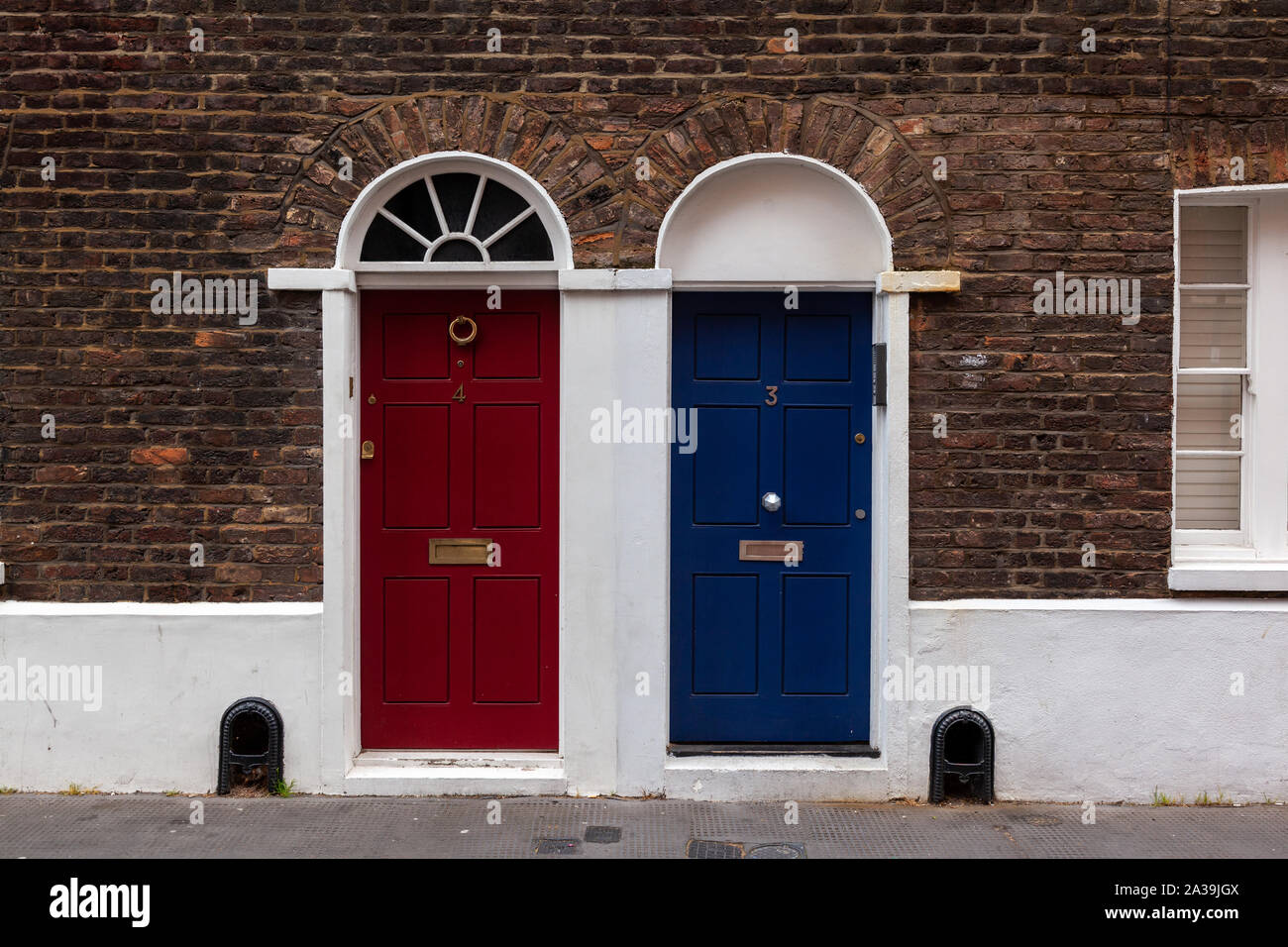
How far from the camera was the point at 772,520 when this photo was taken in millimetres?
6039

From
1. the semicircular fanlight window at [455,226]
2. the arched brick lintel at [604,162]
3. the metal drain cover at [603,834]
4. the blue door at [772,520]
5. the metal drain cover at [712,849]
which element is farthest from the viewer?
the blue door at [772,520]

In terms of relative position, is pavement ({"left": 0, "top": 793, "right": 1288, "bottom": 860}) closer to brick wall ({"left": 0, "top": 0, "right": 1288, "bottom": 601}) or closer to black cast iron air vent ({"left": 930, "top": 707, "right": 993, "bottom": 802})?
black cast iron air vent ({"left": 930, "top": 707, "right": 993, "bottom": 802})

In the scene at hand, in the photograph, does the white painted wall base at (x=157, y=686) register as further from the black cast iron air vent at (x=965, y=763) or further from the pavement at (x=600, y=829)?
the black cast iron air vent at (x=965, y=763)

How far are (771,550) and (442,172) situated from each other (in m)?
2.63

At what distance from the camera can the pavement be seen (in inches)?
206

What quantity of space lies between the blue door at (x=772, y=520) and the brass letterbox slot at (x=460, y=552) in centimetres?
102

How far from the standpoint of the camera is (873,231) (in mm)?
5902

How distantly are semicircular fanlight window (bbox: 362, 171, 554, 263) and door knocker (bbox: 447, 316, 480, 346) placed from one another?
31 cm

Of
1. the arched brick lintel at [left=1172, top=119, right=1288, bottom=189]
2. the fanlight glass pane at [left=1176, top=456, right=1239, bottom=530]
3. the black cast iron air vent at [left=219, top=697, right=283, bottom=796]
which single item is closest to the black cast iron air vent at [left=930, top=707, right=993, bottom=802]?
the fanlight glass pane at [left=1176, top=456, right=1239, bottom=530]

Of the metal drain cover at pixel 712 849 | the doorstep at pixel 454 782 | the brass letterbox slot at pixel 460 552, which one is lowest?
the metal drain cover at pixel 712 849

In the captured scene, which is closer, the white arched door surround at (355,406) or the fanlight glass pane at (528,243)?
the white arched door surround at (355,406)

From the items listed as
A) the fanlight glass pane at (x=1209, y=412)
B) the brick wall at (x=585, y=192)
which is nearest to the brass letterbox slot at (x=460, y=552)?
the brick wall at (x=585, y=192)

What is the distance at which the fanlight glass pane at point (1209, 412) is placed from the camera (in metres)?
6.06
